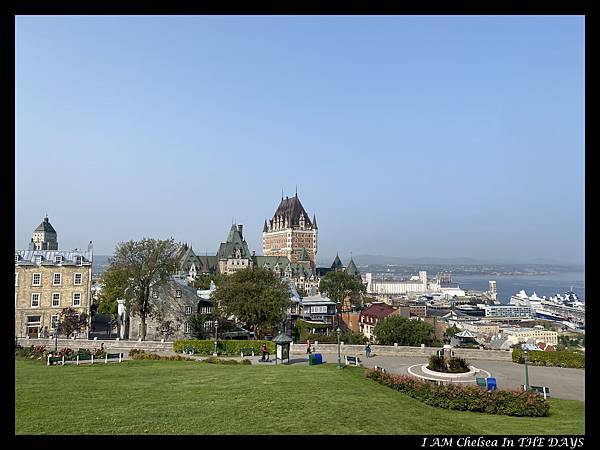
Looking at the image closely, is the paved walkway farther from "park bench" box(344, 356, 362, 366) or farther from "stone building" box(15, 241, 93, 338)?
"stone building" box(15, 241, 93, 338)

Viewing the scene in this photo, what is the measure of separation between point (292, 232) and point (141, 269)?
109 metres

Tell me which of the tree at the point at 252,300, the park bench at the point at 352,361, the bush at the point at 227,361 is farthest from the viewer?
the tree at the point at 252,300

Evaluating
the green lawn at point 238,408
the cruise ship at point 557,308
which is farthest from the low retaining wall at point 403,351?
the cruise ship at point 557,308

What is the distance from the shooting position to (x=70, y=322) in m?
35.8

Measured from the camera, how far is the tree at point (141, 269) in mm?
36875

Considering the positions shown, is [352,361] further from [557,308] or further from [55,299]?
[557,308]

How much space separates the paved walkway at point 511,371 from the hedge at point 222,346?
90 centimetres

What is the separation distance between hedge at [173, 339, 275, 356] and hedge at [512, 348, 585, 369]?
15859 mm

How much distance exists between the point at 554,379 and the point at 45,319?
38.5 m

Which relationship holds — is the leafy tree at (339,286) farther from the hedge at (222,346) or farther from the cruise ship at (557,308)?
the cruise ship at (557,308)

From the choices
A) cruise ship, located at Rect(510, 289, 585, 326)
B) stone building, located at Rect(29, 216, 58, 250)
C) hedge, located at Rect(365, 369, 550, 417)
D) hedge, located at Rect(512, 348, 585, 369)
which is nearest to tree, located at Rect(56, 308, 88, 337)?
hedge, located at Rect(365, 369, 550, 417)

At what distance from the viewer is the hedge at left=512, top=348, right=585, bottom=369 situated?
89.2ft

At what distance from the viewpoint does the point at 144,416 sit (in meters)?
11.8
